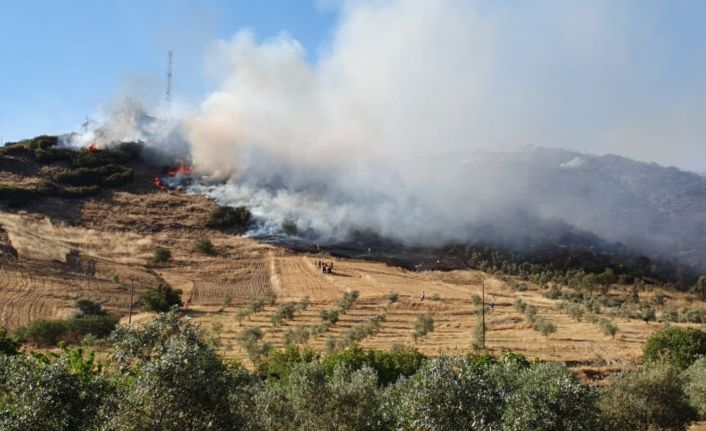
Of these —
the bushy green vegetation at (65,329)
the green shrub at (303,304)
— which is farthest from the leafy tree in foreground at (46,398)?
the green shrub at (303,304)

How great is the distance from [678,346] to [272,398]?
34.6 metres

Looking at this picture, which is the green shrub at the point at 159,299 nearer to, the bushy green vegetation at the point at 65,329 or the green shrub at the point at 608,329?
the bushy green vegetation at the point at 65,329

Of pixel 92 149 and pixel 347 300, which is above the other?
pixel 92 149

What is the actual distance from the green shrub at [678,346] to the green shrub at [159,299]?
4885cm

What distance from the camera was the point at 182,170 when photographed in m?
150

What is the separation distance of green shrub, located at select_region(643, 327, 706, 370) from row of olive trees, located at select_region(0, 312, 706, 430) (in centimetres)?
1914

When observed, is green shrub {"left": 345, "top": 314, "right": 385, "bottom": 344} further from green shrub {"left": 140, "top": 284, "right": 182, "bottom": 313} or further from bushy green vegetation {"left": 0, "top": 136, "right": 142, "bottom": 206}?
bushy green vegetation {"left": 0, "top": 136, "right": 142, "bottom": 206}

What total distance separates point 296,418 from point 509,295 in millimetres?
69096

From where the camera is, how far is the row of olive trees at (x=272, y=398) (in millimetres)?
15266

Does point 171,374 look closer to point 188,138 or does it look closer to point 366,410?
point 366,410

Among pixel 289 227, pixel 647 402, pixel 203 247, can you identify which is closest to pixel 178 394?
pixel 647 402

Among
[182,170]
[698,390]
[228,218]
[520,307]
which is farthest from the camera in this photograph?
[182,170]

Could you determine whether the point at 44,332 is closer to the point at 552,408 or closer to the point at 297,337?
the point at 297,337

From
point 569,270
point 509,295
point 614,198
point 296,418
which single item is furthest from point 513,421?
point 614,198
